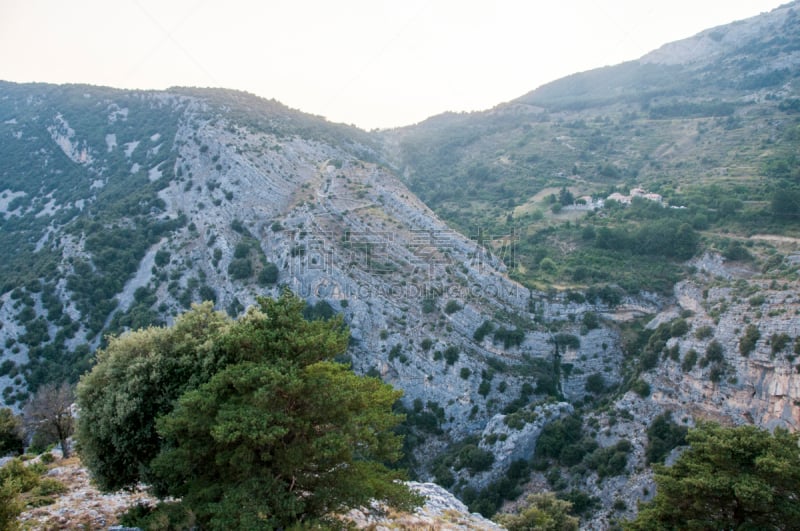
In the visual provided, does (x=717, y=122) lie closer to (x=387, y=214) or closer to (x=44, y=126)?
(x=387, y=214)

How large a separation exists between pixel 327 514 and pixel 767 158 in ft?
184

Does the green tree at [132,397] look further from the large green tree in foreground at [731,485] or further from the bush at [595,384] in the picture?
the bush at [595,384]

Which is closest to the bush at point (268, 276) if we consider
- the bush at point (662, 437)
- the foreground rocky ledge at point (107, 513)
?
the foreground rocky ledge at point (107, 513)

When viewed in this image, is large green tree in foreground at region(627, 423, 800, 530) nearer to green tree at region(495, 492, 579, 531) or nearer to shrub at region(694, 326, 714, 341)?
green tree at region(495, 492, 579, 531)

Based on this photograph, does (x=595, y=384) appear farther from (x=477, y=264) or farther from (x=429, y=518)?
(x=429, y=518)

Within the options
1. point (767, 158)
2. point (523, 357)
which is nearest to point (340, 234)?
point (523, 357)

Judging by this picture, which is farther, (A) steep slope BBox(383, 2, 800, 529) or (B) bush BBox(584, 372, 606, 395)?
(B) bush BBox(584, 372, 606, 395)

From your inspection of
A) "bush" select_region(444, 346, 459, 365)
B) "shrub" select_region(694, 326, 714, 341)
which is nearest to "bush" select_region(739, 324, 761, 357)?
"shrub" select_region(694, 326, 714, 341)

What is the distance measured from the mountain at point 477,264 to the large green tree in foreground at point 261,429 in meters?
16.9

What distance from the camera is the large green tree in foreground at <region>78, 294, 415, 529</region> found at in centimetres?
1009

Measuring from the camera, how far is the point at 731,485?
40.7 feet

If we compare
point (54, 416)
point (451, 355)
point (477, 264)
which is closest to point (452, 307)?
point (451, 355)

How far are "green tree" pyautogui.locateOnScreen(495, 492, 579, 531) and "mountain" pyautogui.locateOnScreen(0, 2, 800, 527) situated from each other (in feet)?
8.07

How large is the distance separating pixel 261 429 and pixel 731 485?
40.9ft
